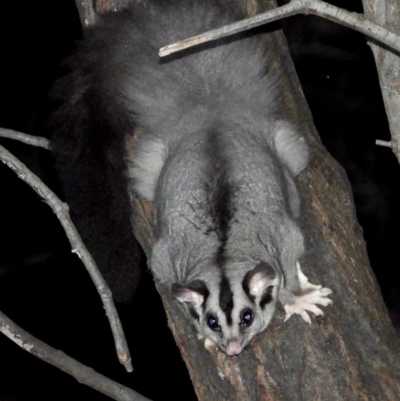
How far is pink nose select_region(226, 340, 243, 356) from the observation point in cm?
335

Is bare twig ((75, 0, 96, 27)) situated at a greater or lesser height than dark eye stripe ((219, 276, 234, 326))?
greater

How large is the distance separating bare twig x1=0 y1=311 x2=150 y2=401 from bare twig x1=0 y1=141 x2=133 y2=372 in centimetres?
11

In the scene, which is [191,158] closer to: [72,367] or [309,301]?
[309,301]

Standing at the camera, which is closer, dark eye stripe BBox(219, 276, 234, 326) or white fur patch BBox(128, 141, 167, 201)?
dark eye stripe BBox(219, 276, 234, 326)

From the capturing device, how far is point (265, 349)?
339 centimetres

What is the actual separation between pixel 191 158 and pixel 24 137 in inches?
30.1

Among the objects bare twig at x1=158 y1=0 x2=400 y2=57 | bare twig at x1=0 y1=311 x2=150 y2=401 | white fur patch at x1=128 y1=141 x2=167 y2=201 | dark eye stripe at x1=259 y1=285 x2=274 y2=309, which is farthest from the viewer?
white fur patch at x1=128 y1=141 x2=167 y2=201

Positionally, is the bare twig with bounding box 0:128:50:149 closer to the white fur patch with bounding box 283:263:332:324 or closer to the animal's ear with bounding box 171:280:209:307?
the animal's ear with bounding box 171:280:209:307

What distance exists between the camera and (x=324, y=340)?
3311 mm

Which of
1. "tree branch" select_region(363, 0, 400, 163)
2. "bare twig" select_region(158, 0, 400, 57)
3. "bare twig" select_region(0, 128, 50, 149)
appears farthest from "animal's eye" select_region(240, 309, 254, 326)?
"bare twig" select_region(158, 0, 400, 57)

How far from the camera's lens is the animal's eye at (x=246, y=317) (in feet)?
11.5

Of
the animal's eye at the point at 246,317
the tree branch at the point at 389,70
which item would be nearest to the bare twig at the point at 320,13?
the tree branch at the point at 389,70

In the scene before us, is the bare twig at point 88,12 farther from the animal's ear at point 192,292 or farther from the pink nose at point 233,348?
the pink nose at point 233,348

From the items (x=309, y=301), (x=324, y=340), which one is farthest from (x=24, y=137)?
(x=324, y=340)
